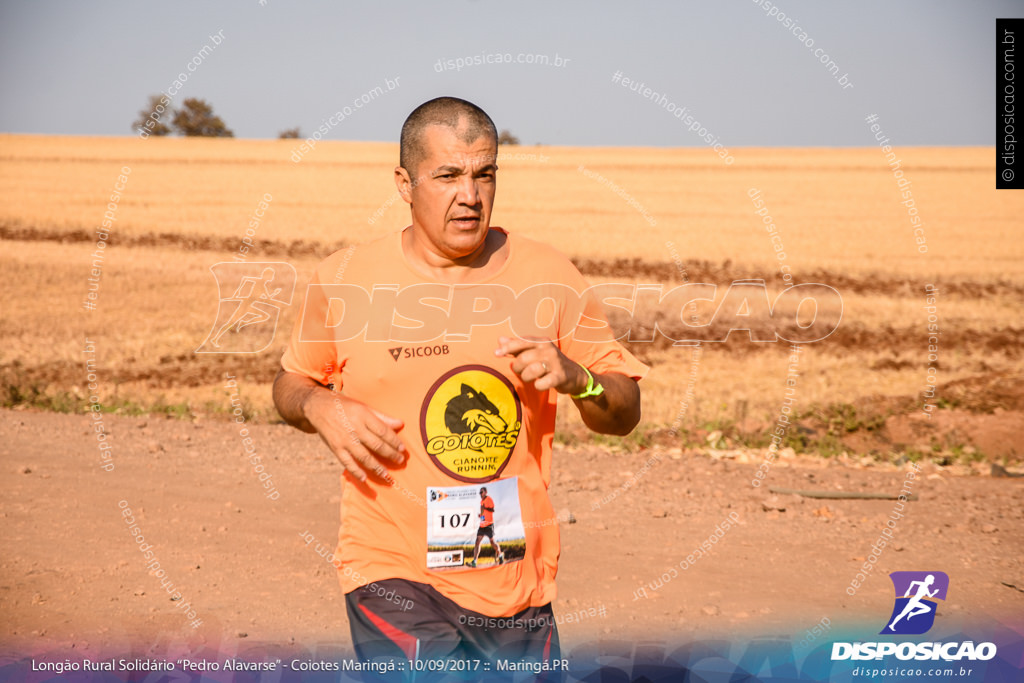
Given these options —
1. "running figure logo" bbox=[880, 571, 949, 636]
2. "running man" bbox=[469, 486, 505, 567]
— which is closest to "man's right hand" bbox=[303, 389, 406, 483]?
"running man" bbox=[469, 486, 505, 567]

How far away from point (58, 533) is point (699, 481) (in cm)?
433

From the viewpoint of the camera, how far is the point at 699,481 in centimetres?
697

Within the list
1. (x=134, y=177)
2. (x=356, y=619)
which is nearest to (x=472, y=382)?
(x=356, y=619)

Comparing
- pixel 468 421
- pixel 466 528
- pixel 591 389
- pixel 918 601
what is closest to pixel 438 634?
pixel 466 528

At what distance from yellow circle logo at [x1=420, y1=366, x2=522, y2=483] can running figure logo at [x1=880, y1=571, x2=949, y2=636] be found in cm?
289

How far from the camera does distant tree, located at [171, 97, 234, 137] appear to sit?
2692 inches

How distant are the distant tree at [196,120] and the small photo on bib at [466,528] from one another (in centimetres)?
7029

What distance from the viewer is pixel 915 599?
16.5 feet

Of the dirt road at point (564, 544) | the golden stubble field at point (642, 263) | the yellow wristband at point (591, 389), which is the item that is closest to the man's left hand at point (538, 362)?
the yellow wristband at point (591, 389)

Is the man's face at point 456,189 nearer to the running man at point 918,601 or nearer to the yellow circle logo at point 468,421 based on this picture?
the yellow circle logo at point 468,421

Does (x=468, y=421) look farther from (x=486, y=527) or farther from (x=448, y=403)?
(x=486, y=527)

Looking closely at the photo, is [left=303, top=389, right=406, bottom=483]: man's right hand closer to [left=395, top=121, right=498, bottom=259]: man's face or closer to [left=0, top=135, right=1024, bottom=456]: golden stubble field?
[left=395, top=121, right=498, bottom=259]: man's face

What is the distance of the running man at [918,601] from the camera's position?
4.87 metres

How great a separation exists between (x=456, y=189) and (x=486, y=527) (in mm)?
1025
